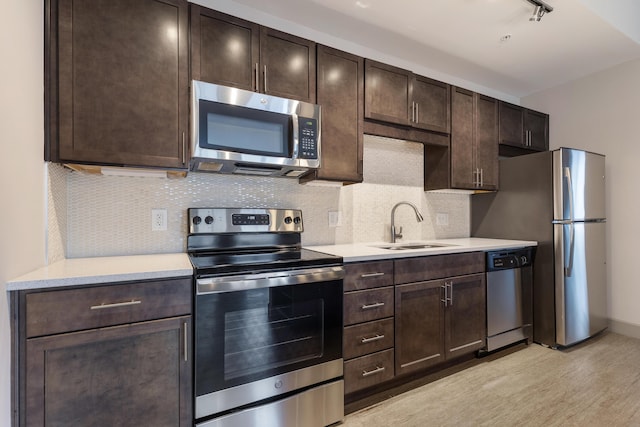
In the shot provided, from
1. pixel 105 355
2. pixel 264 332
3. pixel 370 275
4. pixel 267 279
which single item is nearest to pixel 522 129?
pixel 370 275

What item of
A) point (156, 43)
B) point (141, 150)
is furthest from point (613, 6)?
point (141, 150)

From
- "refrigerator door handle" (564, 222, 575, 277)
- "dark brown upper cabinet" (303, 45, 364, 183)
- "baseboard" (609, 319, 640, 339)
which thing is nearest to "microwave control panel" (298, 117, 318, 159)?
"dark brown upper cabinet" (303, 45, 364, 183)

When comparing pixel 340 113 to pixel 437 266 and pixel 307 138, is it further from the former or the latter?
pixel 437 266

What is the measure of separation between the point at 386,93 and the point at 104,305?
2166 millimetres

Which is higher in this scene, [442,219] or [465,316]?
[442,219]

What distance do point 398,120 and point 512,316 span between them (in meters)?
1.89

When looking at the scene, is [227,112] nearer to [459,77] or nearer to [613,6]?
[459,77]

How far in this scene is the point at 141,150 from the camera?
1.58m

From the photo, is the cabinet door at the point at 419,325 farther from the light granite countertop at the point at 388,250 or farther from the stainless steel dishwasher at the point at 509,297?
the stainless steel dishwasher at the point at 509,297

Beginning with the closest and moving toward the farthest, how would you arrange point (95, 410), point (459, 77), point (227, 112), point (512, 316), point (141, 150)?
point (95, 410), point (141, 150), point (227, 112), point (512, 316), point (459, 77)

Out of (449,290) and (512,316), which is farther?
(512,316)

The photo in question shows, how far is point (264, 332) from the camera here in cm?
153

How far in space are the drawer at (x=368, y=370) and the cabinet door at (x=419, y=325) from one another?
84 millimetres

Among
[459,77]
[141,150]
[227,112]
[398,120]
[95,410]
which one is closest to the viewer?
[95,410]
